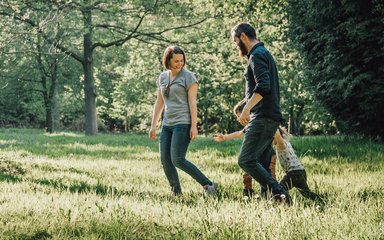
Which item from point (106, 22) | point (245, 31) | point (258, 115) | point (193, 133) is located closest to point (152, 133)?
point (193, 133)

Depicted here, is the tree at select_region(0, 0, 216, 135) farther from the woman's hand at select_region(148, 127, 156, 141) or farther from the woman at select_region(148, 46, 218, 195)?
the woman at select_region(148, 46, 218, 195)

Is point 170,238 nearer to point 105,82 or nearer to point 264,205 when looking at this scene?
point 264,205

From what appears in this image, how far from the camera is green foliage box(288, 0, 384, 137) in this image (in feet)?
33.4

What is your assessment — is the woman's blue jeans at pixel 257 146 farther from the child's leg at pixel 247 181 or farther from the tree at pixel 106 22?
the tree at pixel 106 22

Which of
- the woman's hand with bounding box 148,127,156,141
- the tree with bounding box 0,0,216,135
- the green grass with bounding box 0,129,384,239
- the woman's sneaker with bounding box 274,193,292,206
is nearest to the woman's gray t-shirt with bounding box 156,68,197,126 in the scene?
the woman's hand with bounding box 148,127,156,141

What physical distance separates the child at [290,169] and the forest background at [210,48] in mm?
5578

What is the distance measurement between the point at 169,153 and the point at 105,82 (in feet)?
132

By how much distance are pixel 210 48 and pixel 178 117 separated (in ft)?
42.5

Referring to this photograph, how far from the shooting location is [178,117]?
5.80m


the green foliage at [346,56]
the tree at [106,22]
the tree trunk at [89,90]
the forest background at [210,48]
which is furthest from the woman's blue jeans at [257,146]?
the tree trunk at [89,90]

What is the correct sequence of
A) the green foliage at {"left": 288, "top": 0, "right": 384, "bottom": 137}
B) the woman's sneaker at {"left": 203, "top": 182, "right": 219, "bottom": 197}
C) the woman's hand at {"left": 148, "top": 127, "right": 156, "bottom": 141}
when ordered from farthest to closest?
1. the green foliage at {"left": 288, "top": 0, "right": 384, "bottom": 137}
2. the woman's hand at {"left": 148, "top": 127, "right": 156, "bottom": 141}
3. the woman's sneaker at {"left": 203, "top": 182, "right": 219, "bottom": 197}

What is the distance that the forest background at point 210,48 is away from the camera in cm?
1043

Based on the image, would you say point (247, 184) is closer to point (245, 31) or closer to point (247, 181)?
point (247, 181)

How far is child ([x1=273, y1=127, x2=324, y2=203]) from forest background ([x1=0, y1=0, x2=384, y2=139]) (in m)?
5.58
